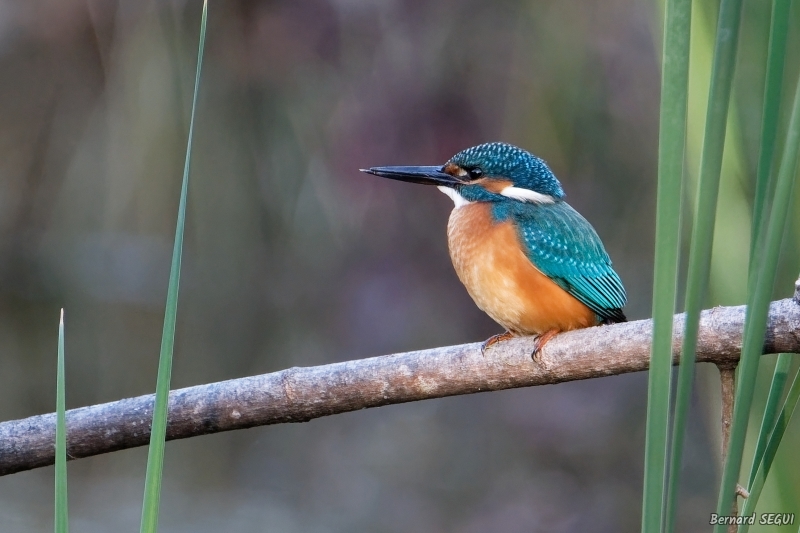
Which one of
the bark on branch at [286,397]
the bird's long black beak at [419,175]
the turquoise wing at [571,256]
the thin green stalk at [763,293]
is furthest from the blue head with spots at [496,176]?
the thin green stalk at [763,293]

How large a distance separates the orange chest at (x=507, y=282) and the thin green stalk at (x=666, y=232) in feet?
4.57

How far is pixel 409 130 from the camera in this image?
3605 mm

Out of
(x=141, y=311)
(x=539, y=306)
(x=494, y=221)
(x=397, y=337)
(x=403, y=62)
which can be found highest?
(x=403, y=62)

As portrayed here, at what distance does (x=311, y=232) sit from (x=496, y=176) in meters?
1.73

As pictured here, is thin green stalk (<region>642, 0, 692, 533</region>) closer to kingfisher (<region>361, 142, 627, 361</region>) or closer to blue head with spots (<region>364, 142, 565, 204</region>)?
kingfisher (<region>361, 142, 627, 361</region>)

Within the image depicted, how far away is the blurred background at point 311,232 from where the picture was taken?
11.6ft

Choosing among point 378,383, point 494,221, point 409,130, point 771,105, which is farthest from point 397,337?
point 771,105

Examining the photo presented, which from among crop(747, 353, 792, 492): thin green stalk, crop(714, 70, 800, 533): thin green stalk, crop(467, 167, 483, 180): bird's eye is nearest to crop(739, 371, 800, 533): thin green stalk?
crop(747, 353, 792, 492): thin green stalk

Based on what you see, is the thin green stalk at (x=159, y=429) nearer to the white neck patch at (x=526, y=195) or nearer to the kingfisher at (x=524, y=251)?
the kingfisher at (x=524, y=251)

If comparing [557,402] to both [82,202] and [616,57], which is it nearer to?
[616,57]

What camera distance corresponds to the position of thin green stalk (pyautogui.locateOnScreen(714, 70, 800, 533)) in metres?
0.82

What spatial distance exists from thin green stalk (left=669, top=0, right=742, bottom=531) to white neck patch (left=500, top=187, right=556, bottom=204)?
1853 millimetres

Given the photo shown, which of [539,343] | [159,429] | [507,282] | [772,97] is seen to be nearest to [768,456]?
[772,97]

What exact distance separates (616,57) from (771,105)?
2983 millimetres
